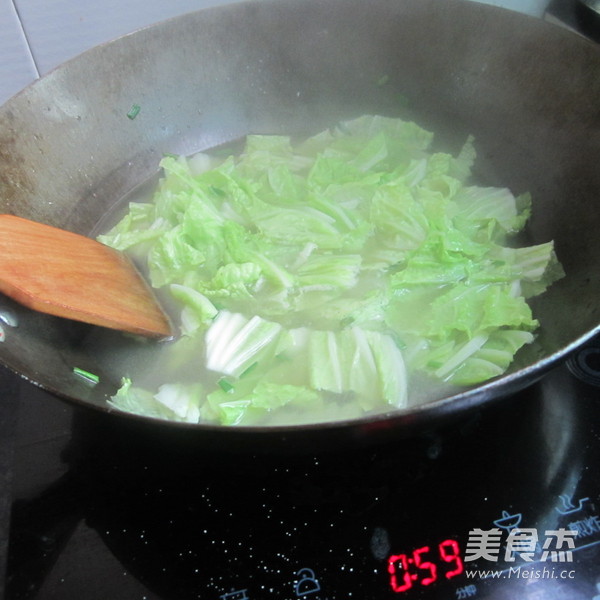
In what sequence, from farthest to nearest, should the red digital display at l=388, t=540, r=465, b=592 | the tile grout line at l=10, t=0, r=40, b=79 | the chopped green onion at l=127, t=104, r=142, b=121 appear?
1. the chopped green onion at l=127, t=104, r=142, b=121
2. the tile grout line at l=10, t=0, r=40, b=79
3. the red digital display at l=388, t=540, r=465, b=592

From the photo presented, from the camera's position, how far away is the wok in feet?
6.83

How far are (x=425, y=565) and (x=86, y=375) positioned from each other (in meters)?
1.20

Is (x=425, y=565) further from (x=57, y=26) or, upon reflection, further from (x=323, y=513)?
(x=57, y=26)

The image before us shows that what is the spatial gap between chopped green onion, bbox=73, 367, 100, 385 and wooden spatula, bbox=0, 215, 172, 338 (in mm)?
209

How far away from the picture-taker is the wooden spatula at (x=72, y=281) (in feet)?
5.54

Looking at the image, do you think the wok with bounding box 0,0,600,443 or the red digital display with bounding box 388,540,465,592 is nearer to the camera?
the red digital display with bounding box 388,540,465,592

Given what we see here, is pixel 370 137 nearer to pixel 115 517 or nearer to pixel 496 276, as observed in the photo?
pixel 496 276

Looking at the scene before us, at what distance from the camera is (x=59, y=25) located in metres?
2.50

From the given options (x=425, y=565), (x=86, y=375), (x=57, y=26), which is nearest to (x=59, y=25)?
(x=57, y=26)

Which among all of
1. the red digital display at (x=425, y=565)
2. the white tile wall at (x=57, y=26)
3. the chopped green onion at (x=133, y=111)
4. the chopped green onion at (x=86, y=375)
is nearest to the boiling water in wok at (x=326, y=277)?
the chopped green onion at (x=86, y=375)

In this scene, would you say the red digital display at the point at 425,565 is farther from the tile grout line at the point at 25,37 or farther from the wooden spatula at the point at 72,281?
the tile grout line at the point at 25,37

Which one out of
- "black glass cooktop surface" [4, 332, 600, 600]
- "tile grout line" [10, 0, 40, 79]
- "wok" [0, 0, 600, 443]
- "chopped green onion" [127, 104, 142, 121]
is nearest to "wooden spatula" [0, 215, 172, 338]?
Answer: "wok" [0, 0, 600, 443]

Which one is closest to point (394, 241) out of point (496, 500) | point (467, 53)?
point (467, 53)

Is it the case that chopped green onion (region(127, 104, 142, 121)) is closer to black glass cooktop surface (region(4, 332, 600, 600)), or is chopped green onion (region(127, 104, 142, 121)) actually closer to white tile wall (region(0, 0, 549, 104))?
white tile wall (region(0, 0, 549, 104))
